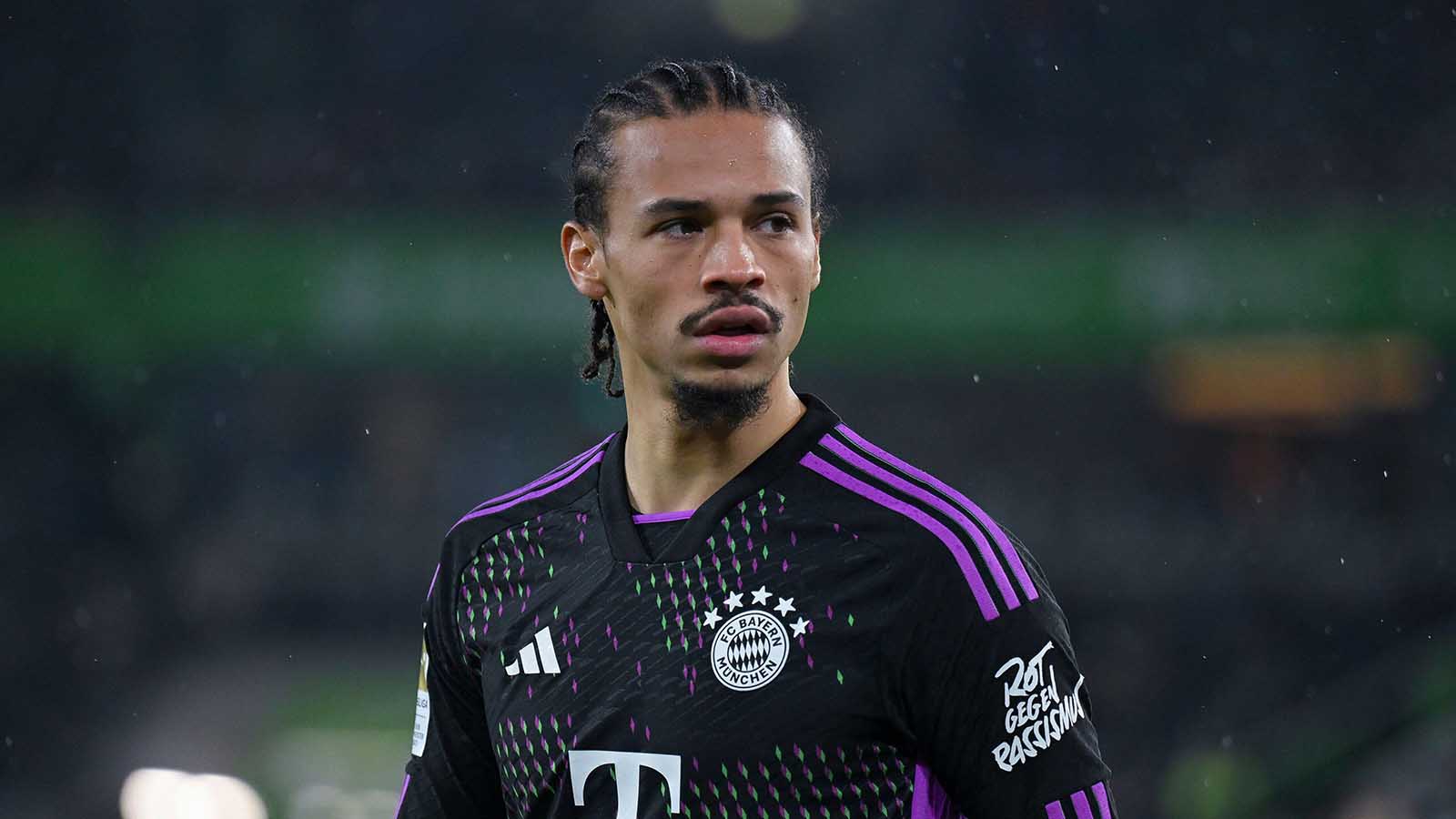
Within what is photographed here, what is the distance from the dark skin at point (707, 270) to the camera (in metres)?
1.95

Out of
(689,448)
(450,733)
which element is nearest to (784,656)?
(689,448)

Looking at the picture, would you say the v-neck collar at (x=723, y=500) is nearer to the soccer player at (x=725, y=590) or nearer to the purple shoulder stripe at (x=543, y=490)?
the soccer player at (x=725, y=590)

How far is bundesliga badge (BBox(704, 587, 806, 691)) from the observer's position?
1.89 metres

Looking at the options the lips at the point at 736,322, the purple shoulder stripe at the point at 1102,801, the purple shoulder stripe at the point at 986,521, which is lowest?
the purple shoulder stripe at the point at 1102,801

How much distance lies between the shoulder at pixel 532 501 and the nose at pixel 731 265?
1.17 feet

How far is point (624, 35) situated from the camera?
1176cm

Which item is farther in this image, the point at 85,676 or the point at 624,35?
the point at 624,35

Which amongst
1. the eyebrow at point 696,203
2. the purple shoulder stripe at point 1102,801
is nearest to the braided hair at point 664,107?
the eyebrow at point 696,203

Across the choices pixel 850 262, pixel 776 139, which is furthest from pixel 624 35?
pixel 776 139

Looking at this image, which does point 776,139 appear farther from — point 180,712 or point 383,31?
point 383,31

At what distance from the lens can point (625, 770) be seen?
1.93 meters

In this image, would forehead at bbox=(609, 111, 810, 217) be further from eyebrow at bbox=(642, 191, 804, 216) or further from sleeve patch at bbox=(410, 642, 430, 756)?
sleeve patch at bbox=(410, 642, 430, 756)

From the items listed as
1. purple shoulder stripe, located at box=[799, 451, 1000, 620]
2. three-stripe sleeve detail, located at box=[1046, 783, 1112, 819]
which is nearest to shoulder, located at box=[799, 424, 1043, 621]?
purple shoulder stripe, located at box=[799, 451, 1000, 620]

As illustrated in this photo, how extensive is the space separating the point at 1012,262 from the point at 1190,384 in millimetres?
1412
